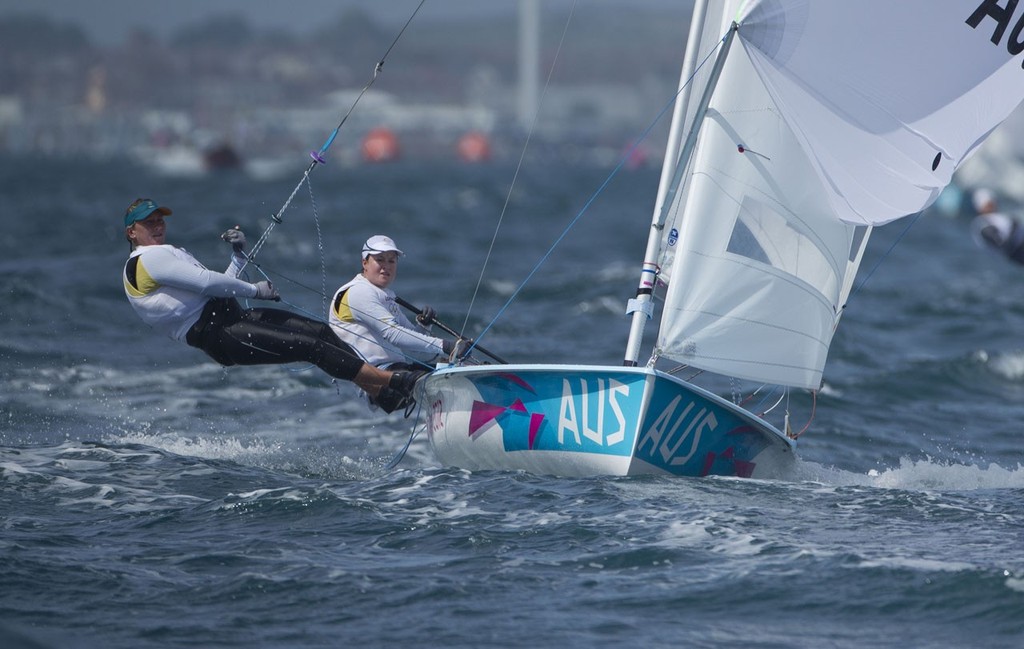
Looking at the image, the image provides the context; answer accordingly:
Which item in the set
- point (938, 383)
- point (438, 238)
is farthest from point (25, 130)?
point (938, 383)

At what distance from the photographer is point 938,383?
12.8 metres

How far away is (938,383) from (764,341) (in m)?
5.82

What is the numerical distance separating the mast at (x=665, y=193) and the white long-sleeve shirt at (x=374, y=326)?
1.25m

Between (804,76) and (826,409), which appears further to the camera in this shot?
(826,409)

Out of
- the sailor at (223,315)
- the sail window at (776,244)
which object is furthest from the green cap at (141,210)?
the sail window at (776,244)

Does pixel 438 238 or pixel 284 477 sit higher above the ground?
pixel 438 238

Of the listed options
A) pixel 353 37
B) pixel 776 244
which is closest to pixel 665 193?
pixel 776 244

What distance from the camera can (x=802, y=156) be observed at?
757cm

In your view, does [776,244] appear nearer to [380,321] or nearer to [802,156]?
[802,156]

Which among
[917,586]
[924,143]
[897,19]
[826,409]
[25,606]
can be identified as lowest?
[25,606]

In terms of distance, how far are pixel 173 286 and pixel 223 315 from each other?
364 millimetres

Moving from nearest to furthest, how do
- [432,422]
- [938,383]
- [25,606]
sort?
[25,606], [432,422], [938,383]

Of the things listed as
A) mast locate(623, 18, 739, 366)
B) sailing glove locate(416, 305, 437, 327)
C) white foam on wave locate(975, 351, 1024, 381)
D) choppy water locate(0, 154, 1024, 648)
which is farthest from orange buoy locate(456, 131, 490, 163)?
mast locate(623, 18, 739, 366)

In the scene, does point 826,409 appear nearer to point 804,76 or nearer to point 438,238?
point 804,76
